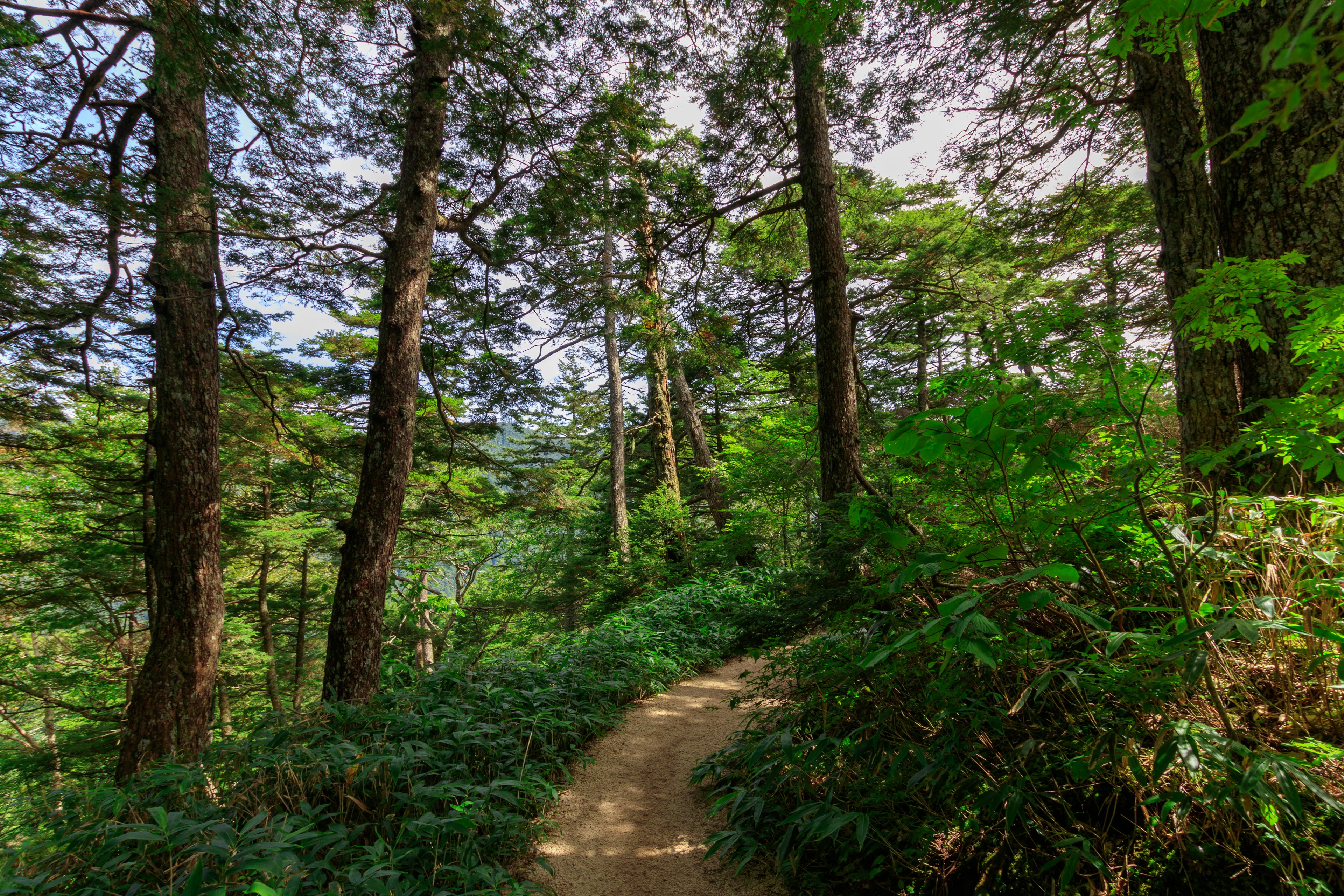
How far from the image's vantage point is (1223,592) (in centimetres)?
171

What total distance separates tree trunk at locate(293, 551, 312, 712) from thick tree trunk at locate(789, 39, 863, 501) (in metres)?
10.9

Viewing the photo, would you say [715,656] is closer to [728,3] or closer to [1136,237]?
[728,3]

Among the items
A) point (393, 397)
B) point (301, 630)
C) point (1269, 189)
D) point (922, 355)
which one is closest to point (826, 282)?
point (1269, 189)

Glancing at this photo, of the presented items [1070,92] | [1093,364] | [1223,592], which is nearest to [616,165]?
[1070,92]

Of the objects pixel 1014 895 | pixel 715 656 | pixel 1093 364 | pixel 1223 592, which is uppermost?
pixel 1093 364

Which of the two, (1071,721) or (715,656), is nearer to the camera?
(1071,721)

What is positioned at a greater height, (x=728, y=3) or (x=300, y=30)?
(x=728, y=3)

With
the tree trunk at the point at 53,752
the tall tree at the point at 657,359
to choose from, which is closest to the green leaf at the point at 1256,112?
the tall tree at the point at 657,359

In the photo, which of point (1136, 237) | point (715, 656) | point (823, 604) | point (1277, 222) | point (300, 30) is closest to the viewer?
point (1277, 222)

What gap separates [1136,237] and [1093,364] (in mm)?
8171

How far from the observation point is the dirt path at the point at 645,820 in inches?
109

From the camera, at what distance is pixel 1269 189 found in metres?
2.46

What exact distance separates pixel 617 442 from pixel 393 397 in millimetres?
7715

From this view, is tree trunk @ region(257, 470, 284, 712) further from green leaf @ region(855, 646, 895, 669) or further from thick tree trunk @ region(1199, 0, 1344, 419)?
thick tree trunk @ region(1199, 0, 1344, 419)
